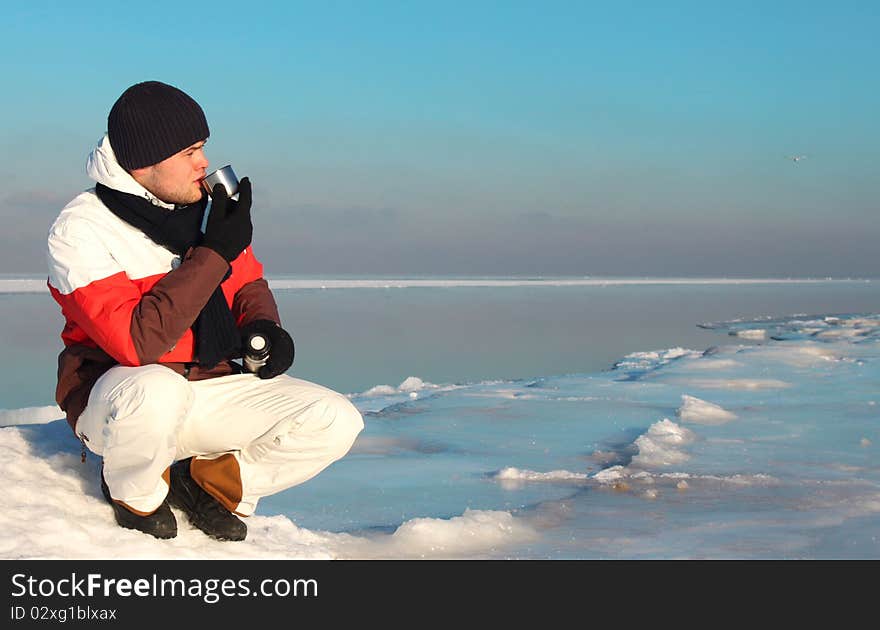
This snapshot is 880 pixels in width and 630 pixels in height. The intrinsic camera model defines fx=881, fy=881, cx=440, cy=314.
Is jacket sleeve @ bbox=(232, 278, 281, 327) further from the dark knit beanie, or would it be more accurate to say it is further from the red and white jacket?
the dark knit beanie

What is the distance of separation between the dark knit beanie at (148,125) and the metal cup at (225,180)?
13cm

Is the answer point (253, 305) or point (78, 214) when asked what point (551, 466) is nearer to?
point (253, 305)

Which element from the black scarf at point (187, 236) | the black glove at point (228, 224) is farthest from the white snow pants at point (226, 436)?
the black glove at point (228, 224)

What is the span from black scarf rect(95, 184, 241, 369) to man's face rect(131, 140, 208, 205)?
0.13 feet

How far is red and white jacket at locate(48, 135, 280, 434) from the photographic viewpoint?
2287mm

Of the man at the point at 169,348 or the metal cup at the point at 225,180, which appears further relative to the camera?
the metal cup at the point at 225,180

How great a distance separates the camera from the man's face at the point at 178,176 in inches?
98.2

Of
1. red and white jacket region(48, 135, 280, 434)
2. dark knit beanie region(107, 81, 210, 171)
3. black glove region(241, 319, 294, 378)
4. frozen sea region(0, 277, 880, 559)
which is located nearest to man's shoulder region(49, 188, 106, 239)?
red and white jacket region(48, 135, 280, 434)

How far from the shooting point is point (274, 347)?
2627 mm

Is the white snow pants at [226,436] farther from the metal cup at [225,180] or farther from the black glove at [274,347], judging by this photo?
the metal cup at [225,180]

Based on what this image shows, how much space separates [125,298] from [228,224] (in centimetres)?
34

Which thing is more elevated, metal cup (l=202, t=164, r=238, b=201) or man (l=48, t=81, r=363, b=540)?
metal cup (l=202, t=164, r=238, b=201)

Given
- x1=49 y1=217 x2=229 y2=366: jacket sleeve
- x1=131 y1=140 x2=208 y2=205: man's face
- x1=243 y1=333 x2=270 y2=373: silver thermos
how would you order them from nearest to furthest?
x1=49 y1=217 x2=229 y2=366: jacket sleeve → x1=131 y1=140 x2=208 y2=205: man's face → x1=243 y1=333 x2=270 y2=373: silver thermos

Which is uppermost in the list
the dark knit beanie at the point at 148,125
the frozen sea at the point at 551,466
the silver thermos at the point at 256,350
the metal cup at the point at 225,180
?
the dark knit beanie at the point at 148,125
